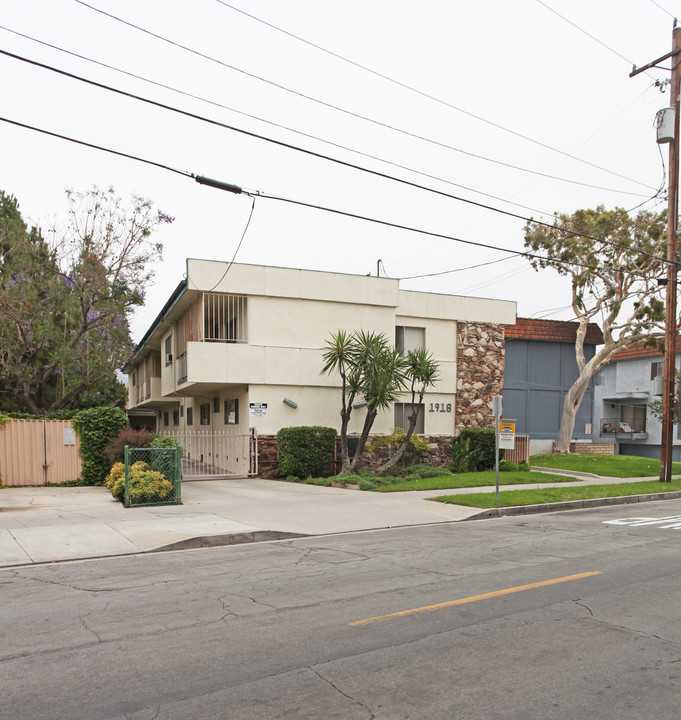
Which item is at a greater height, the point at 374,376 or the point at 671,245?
the point at 671,245

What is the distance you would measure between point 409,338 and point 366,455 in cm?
494

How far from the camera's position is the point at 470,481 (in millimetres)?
18953

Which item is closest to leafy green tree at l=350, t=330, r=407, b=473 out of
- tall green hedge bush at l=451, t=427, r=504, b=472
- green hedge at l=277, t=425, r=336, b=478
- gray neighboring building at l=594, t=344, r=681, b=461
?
green hedge at l=277, t=425, r=336, b=478

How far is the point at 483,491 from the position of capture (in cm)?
1734

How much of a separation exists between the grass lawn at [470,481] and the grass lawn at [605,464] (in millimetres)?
3676

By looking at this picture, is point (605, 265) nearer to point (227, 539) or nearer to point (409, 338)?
point (409, 338)

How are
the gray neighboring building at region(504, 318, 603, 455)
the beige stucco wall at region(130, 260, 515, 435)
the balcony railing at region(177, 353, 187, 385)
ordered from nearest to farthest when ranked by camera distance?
the beige stucco wall at region(130, 260, 515, 435) → the balcony railing at region(177, 353, 187, 385) → the gray neighboring building at region(504, 318, 603, 455)

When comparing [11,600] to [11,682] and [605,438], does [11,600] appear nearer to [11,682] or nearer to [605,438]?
[11,682]

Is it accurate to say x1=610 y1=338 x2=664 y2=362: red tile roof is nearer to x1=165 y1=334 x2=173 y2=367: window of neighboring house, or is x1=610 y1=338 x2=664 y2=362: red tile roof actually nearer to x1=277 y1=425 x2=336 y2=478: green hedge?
x1=277 y1=425 x2=336 y2=478: green hedge

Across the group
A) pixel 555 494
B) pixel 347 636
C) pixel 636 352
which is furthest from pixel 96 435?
pixel 636 352

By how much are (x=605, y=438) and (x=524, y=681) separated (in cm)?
3853

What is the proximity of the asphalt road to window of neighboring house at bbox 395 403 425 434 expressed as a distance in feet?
46.0

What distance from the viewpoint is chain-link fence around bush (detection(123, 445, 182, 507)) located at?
14117 mm

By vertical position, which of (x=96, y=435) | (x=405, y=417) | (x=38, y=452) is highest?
(x=405, y=417)
